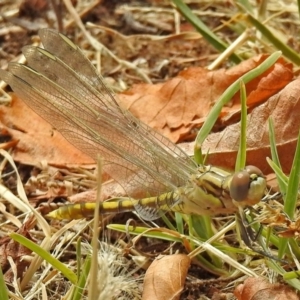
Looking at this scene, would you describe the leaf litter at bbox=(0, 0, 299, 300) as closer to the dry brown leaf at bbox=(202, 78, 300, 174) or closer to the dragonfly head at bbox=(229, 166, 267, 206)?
the dry brown leaf at bbox=(202, 78, 300, 174)

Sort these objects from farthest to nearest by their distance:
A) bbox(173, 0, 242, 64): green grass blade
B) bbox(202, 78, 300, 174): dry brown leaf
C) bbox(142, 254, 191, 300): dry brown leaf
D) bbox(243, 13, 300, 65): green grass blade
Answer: bbox(173, 0, 242, 64): green grass blade < bbox(243, 13, 300, 65): green grass blade < bbox(202, 78, 300, 174): dry brown leaf < bbox(142, 254, 191, 300): dry brown leaf

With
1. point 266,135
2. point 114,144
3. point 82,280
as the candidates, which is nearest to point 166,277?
point 82,280

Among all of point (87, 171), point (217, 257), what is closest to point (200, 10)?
point (87, 171)

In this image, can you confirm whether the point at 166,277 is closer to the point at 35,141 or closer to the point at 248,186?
the point at 248,186

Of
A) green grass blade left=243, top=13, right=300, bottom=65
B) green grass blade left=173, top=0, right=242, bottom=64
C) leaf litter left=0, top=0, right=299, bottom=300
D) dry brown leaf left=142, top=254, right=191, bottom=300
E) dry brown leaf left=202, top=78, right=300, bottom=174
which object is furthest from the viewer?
green grass blade left=173, top=0, right=242, bottom=64

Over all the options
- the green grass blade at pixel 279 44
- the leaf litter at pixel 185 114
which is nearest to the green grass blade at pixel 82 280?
the leaf litter at pixel 185 114

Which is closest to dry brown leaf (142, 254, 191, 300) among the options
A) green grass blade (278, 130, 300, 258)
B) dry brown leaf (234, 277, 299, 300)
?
dry brown leaf (234, 277, 299, 300)

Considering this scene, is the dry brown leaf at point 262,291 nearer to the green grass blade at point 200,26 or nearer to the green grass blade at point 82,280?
the green grass blade at point 82,280
